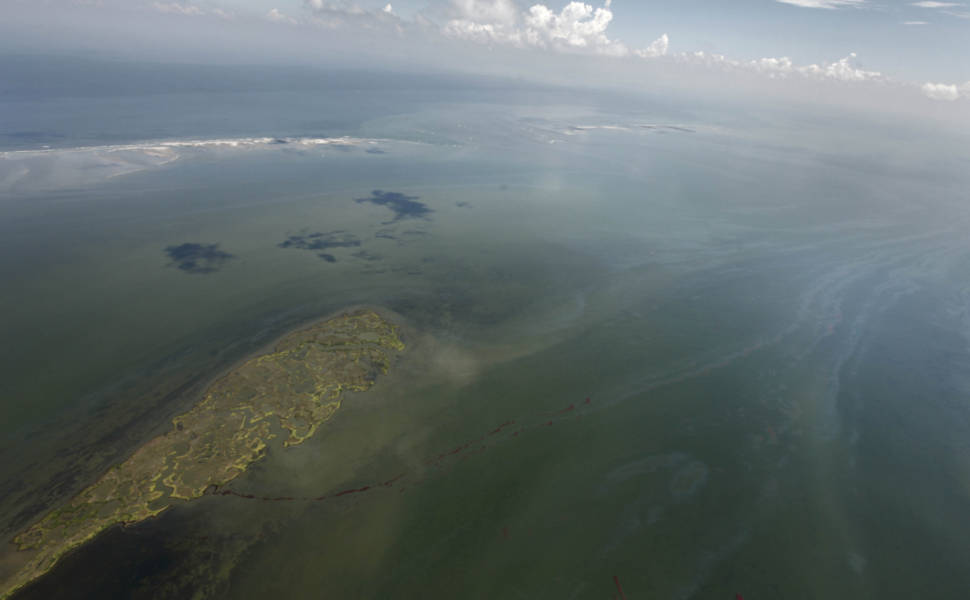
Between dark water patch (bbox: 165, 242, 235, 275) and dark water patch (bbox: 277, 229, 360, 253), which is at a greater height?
dark water patch (bbox: 277, 229, 360, 253)

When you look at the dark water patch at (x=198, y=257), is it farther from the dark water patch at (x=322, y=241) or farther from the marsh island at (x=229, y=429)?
the marsh island at (x=229, y=429)

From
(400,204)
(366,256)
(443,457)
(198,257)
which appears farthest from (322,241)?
(443,457)

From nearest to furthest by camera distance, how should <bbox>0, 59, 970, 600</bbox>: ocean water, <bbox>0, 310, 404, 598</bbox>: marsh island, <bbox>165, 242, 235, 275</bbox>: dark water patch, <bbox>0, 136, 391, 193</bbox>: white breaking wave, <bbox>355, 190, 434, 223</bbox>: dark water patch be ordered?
1. <bbox>0, 310, 404, 598</bbox>: marsh island
2. <bbox>0, 59, 970, 600</bbox>: ocean water
3. <bbox>165, 242, 235, 275</bbox>: dark water patch
4. <bbox>0, 136, 391, 193</bbox>: white breaking wave
5. <bbox>355, 190, 434, 223</bbox>: dark water patch

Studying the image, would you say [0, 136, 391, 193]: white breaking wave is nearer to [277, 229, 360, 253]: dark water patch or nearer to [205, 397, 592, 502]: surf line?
[277, 229, 360, 253]: dark water patch

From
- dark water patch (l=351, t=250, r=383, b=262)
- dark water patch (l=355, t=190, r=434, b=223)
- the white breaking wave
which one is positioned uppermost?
the white breaking wave

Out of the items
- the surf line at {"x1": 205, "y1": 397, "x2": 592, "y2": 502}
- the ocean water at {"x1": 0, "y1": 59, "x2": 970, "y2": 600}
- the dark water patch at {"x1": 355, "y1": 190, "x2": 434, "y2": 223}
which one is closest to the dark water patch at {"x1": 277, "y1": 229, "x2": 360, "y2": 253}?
the ocean water at {"x1": 0, "y1": 59, "x2": 970, "y2": 600}
